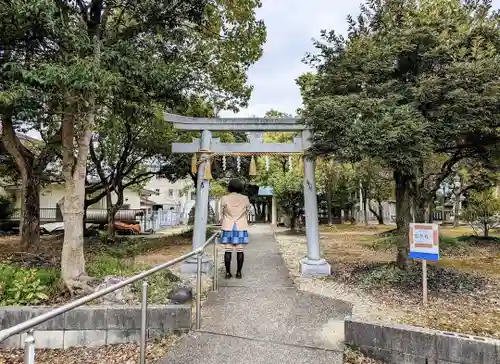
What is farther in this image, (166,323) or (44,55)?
(44,55)

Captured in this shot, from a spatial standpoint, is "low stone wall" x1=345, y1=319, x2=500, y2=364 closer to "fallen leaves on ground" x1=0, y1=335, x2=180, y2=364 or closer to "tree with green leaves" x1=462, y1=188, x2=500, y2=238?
"fallen leaves on ground" x1=0, y1=335, x2=180, y2=364

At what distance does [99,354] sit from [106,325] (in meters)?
0.28

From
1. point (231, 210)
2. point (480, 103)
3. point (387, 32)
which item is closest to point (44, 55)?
point (231, 210)

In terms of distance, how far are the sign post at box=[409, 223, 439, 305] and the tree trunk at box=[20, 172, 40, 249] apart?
8161mm

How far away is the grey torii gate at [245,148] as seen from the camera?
7.33 m

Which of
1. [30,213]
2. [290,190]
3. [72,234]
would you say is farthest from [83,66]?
[290,190]

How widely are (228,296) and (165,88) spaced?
3416 mm

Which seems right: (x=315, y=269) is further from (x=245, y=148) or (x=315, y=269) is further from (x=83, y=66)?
(x=83, y=66)

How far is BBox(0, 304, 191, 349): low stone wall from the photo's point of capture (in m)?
3.89

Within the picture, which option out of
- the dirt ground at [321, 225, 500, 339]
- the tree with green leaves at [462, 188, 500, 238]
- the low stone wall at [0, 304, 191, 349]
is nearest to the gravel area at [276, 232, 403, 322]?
the dirt ground at [321, 225, 500, 339]

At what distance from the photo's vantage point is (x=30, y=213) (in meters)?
8.85

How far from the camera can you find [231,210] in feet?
20.4

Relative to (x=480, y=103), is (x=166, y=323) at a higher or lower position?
lower

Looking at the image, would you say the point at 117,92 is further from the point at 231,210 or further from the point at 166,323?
the point at 166,323
